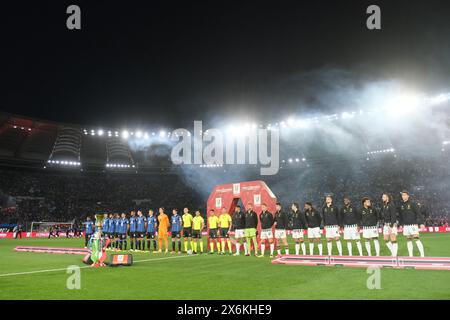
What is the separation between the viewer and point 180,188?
5669cm

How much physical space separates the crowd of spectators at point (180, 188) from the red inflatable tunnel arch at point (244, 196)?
98.9 feet

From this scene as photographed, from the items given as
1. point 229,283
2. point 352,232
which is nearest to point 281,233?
point 352,232

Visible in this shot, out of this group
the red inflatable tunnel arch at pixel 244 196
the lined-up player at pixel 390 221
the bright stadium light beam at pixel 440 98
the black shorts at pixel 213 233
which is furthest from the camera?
the bright stadium light beam at pixel 440 98

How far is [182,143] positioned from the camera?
52719 millimetres

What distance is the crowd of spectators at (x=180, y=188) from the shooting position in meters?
45.3

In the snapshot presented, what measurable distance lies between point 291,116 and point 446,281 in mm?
36719

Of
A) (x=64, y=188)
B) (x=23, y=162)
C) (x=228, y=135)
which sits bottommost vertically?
(x=64, y=188)

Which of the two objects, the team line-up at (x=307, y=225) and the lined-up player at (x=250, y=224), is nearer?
the team line-up at (x=307, y=225)

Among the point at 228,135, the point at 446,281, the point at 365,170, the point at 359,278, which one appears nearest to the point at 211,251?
the point at 359,278

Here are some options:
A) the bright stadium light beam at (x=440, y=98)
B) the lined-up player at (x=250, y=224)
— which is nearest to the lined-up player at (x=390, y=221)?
the lined-up player at (x=250, y=224)

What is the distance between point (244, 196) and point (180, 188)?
3848 cm

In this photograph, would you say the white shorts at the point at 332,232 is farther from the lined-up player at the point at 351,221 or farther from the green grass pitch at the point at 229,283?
the green grass pitch at the point at 229,283

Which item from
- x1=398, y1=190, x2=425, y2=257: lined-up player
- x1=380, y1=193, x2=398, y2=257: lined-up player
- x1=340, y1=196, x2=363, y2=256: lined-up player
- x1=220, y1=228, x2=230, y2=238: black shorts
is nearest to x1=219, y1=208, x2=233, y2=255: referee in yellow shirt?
x1=220, y1=228, x2=230, y2=238: black shorts
